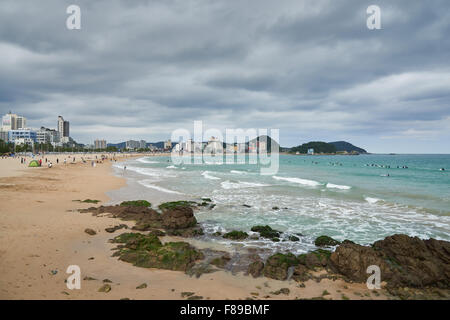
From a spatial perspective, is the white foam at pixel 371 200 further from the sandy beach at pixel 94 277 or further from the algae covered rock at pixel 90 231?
the algae covered rock at pixel 90 231

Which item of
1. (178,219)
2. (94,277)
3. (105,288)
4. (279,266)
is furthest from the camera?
(178,219)

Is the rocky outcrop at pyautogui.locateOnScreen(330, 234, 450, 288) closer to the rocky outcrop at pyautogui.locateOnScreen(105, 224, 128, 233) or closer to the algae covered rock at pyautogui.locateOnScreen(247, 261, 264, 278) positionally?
the algae covered rock at pyautogui.locateOnScreen(247, 261, 264, 278)

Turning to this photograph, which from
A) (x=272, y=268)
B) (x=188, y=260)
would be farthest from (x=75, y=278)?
(x=272, y=268)

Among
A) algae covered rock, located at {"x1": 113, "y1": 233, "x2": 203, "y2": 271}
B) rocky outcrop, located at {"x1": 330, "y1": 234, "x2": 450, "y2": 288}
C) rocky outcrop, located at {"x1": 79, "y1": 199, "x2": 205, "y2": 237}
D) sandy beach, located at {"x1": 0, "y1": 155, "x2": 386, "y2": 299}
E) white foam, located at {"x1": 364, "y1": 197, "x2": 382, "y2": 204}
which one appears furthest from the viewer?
white foam, located at {"x1": 364, "y1": 197, "x2": 382, "y2": 204}

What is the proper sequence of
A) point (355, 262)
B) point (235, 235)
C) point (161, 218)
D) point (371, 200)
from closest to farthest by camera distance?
point (355, 262), point (235, 235), point (161, 218), point (371, 200)

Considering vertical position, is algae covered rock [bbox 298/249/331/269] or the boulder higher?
the boulder

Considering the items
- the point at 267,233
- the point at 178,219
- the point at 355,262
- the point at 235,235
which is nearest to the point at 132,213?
the point at 178,219

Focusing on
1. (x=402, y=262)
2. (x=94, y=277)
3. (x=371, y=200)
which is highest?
(x=402, y=262)

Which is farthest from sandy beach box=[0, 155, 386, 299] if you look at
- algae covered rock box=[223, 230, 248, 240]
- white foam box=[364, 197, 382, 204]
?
white foam box=[364, 197, 382, 204]

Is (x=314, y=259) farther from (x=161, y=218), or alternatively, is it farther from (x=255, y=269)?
(x=161, y=218)

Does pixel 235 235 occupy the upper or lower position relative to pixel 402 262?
lower

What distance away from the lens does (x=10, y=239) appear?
964 cm
